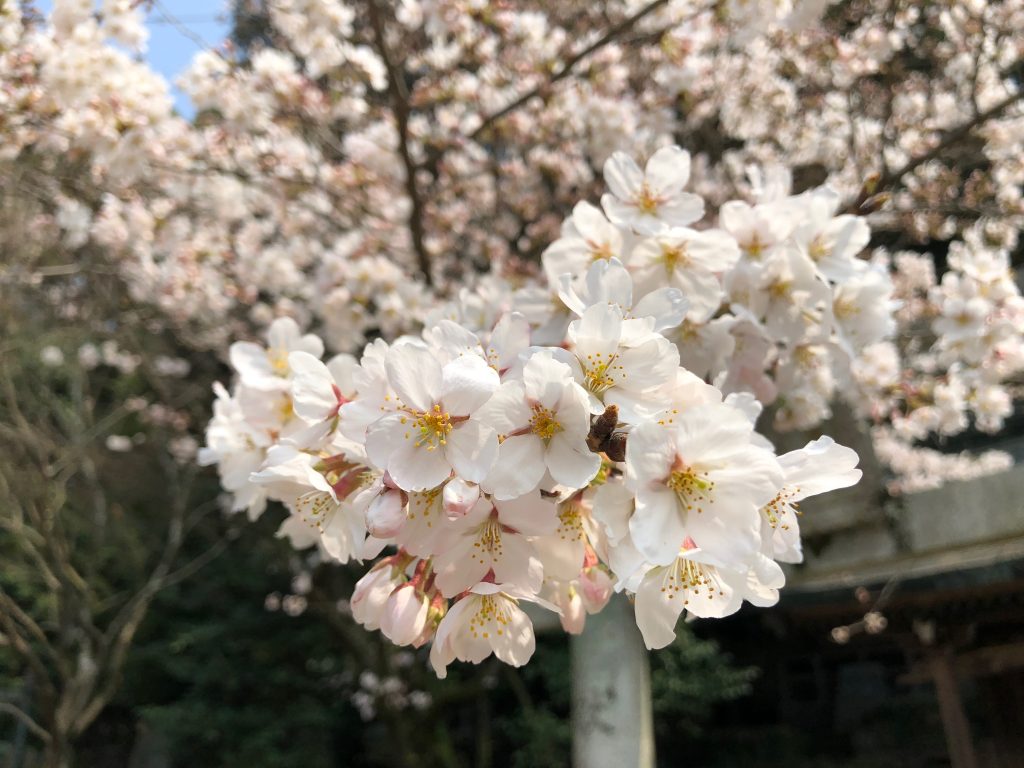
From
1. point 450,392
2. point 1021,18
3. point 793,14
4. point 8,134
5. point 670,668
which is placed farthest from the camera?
point 670,668

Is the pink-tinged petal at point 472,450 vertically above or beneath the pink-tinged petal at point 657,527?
above

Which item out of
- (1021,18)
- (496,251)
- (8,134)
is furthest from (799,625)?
(8,134)

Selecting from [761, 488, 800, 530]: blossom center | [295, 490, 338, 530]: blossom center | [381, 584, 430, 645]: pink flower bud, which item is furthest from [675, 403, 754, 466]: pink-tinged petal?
[295, 490, 338, 530]: blossom center

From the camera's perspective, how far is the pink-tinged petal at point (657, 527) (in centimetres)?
72

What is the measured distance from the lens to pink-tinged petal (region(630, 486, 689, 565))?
72 cm

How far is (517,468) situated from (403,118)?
6.71ft

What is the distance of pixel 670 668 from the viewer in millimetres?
5930

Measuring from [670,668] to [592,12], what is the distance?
4.78 m

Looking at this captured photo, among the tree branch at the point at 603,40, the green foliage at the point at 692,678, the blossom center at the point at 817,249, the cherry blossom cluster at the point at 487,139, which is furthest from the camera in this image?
the green foliage at the point at 692,678

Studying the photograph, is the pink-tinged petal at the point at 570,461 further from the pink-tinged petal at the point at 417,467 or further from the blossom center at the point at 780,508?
the blossom center at the point at 780,508

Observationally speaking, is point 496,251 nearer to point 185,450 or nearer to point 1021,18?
point 1021,18

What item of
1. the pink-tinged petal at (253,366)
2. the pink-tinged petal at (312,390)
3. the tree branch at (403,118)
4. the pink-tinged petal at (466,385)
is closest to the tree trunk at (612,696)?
the tree branch at (403,118)

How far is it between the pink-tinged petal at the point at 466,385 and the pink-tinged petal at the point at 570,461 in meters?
0.09

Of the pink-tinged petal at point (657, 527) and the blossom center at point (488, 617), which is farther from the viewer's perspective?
the blossom center at point (488, 617)
